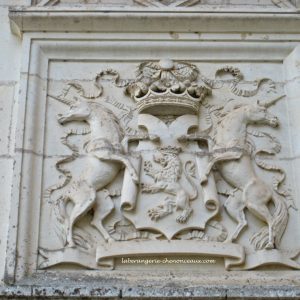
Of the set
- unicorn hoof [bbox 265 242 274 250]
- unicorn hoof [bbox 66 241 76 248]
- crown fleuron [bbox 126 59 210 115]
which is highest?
crown fleuron [bbox 126 59 210 115]

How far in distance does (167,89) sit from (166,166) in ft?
1.56

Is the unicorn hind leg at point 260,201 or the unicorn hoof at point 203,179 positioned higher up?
the unicorn hoof at point 203,179

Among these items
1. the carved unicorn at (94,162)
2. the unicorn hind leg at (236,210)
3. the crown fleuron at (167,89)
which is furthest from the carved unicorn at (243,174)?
the carved unicorn at (94,162)

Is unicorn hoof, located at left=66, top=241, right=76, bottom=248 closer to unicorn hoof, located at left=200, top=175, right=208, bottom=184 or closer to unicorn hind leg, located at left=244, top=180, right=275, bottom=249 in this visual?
unicorn hoof, located at left=200, top=175, right=208, bottom=184

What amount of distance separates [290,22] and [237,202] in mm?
1230

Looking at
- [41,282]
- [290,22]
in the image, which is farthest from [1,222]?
[290,22]

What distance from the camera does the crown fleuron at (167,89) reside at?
415cm

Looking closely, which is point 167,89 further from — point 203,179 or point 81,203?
point 81,203

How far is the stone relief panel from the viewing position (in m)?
3.85

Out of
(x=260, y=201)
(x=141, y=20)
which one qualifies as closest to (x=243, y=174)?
(x=260, y=201)

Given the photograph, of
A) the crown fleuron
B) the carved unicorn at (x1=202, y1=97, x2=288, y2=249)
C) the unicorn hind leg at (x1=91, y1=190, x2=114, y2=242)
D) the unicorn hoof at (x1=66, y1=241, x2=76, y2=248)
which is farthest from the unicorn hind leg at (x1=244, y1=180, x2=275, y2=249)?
the unicorn hoof at (x1=66, y1=241, x2=76, y2=248)

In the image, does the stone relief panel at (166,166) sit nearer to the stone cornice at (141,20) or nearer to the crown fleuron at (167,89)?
the crown fleuron at (167,89)

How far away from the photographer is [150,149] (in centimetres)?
408

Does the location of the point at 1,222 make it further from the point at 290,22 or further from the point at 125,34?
the point at 290,22
